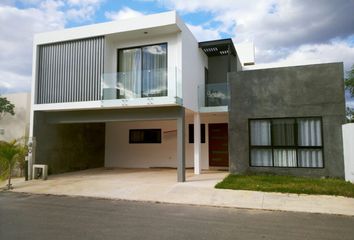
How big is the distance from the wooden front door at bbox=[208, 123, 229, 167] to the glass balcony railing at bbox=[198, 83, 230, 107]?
8.51 feet

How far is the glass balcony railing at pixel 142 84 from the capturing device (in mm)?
10406

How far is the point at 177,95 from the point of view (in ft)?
33.8

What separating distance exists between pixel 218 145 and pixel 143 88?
6.11 m

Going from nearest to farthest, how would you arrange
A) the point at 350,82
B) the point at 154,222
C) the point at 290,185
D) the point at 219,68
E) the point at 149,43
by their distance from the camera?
the point at 154,222 < the point at 290,185 < the point at 149,43 < the point at 350,82 < the point at 219,68

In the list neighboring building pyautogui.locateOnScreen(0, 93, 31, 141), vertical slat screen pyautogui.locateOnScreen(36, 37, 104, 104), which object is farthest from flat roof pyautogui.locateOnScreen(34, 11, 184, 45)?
neighboring building pyautogui.locateOnScreen(0, 93, 31, 141)

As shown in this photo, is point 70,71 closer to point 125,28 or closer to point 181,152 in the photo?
point 125,28

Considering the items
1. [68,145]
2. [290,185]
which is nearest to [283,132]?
[290,185]

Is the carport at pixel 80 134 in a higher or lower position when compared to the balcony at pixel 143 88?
Answer: lower

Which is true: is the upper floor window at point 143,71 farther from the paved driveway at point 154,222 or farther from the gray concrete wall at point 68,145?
the paved driveway at point 154,222

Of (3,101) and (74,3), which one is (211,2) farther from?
(3,101)

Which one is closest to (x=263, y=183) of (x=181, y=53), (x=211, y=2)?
(x=181, y=53)

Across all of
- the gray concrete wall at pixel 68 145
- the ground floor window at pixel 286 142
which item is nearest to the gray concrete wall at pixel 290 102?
the ground floor window at pixel 286 142

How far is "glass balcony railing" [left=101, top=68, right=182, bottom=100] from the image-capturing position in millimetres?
10406

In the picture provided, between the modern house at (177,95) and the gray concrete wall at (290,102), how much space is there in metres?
0.04
